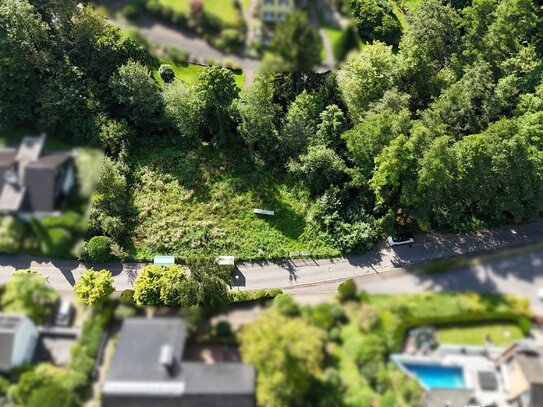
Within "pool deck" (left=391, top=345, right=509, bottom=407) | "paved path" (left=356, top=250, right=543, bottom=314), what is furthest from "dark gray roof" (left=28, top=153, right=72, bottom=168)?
"pool deck" (left=391, top=345, right=509, bottom=407)

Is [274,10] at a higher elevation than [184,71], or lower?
lower

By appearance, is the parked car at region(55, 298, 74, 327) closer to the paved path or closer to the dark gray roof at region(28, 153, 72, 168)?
the dark gray roof at region(28, 153, 72, 168)

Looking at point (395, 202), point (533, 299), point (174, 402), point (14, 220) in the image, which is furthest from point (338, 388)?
point (395, 202)

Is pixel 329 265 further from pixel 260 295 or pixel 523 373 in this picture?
pixel 523 373

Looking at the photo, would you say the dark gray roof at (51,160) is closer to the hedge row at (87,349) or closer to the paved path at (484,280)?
the hedge row at (87,349)

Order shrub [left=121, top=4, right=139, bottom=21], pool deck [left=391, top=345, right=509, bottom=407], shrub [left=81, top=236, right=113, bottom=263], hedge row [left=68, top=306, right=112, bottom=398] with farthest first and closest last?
shrub [left=81, top=236, right=113, bottom=263] → shrub [left=121, top=4, right=139, bottom=21] → hedge row [left=68, top=306, right=112, bottom=398] → pool deck [left=391, top=345, right=509, bottom=407]

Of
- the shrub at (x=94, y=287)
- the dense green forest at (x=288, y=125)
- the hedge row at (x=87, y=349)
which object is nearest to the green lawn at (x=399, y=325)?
the hedge row at (x=87, y=349)

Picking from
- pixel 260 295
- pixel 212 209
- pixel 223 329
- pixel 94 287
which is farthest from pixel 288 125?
pixel 223 329
